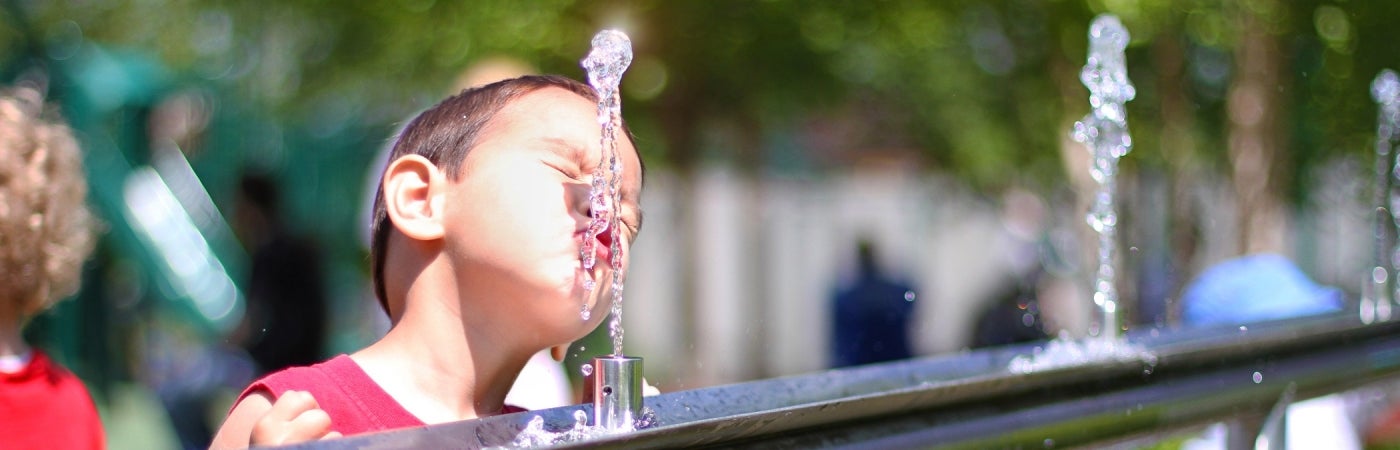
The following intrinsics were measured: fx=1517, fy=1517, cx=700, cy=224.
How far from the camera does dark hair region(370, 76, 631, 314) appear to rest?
1.48 m

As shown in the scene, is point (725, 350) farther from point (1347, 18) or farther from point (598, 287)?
point (1347, 18)

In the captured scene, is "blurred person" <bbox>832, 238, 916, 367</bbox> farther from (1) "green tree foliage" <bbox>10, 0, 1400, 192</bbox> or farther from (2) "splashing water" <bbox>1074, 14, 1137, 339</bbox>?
(1) "green tree foliage" <bbox>10, 0, 1400, 192</bbox>

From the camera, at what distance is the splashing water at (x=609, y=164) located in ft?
4.58

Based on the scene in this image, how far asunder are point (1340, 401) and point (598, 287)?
1.67m

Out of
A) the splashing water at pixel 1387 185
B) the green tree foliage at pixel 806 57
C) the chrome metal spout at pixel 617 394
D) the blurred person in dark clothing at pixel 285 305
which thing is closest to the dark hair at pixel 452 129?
the chrome metal spout at pixel 617 394

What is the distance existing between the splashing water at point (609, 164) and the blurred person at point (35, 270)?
1.08m

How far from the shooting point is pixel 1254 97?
862 cm

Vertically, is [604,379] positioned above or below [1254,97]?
below

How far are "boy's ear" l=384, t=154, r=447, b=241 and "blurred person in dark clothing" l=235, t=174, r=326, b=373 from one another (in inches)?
150

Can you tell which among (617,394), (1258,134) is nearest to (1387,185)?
(1258,134)

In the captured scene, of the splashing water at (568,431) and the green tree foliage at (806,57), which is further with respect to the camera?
the green tree foliage at (806,57)

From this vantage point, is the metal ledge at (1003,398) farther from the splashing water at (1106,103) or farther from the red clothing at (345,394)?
the splashing water at (1106,103)

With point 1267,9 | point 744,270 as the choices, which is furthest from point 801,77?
point 1267,9

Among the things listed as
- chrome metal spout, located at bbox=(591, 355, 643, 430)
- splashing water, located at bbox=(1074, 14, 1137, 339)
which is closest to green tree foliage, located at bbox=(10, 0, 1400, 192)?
splashing water, located at bbox=(1074, 14, 1137, 339)
